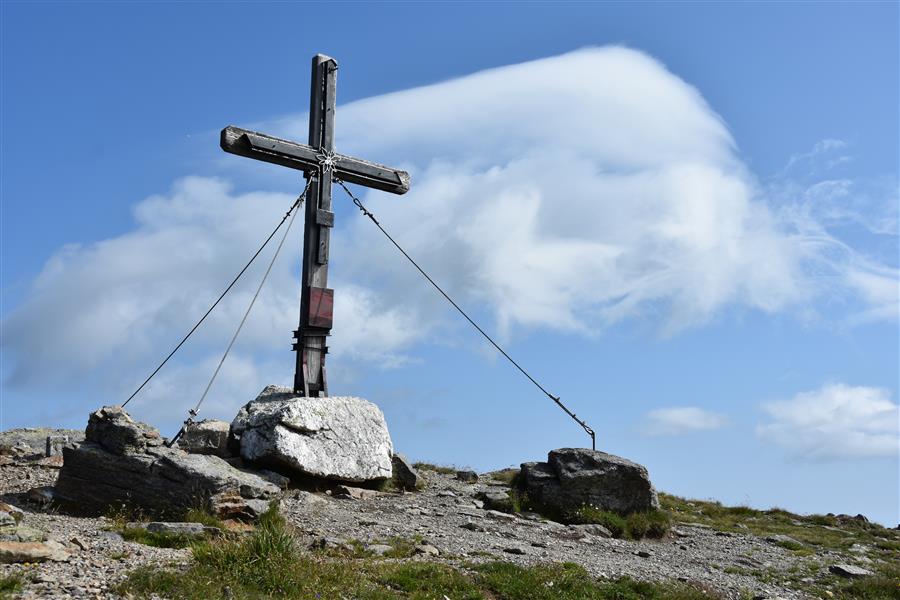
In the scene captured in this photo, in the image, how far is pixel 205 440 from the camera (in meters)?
19.2

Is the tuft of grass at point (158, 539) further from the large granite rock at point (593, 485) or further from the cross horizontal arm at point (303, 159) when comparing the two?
the cross horizontal arm at point (303, 159)

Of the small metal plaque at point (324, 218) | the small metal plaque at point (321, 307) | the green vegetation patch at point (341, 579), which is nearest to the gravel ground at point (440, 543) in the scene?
the green vegetation patch at point (341, 579)

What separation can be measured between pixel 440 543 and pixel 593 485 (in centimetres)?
630

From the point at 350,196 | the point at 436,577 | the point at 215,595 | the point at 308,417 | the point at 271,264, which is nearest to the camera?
the point at 215,595

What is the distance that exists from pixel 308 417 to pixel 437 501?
11.2ft

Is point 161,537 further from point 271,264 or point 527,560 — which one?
point 271,264

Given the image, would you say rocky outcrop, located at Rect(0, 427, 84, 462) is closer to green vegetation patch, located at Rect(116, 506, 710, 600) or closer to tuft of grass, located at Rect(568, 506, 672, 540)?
green vegetation patch, located at Rect(116, 506, 710, 600)

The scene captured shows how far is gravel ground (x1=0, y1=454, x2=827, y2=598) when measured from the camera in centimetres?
1133

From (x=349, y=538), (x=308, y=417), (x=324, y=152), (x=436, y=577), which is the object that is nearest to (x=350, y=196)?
(x=324, y=152)

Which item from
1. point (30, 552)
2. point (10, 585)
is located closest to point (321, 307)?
point (30, 552)

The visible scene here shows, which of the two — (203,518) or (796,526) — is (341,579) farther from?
(796,526)

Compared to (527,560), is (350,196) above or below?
above

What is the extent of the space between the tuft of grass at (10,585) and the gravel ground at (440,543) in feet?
0.38

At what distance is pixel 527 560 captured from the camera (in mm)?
14312
